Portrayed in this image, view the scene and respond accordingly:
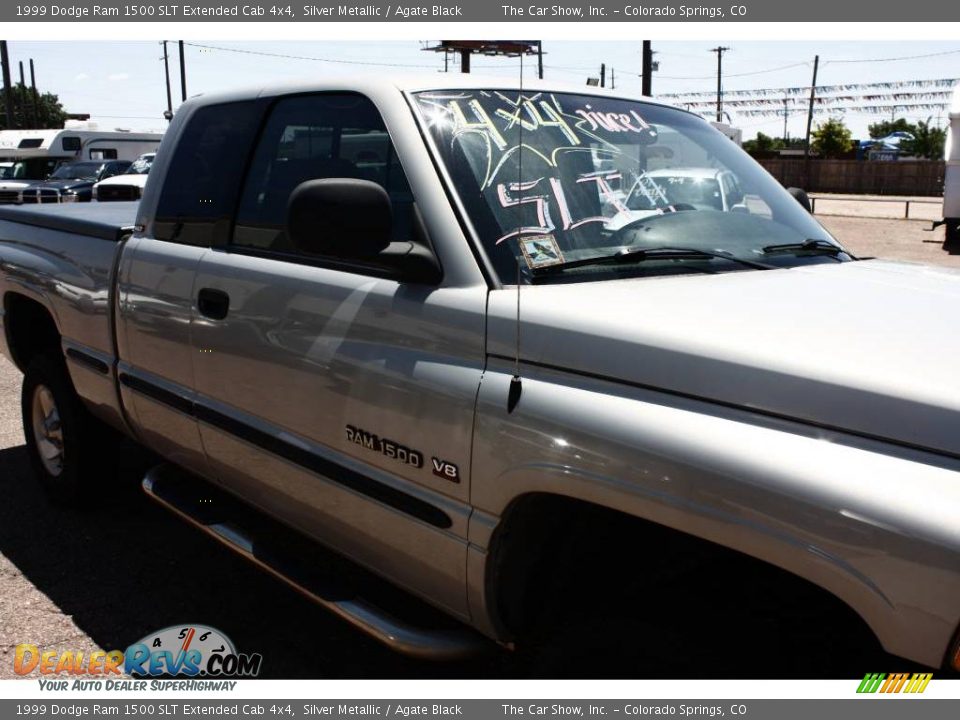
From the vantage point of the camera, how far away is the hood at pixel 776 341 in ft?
5.49

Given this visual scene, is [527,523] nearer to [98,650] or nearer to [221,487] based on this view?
[221,487]

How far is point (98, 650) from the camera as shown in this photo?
3.28 metres

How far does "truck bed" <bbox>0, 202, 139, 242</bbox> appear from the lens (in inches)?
155

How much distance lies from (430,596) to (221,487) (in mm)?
1231

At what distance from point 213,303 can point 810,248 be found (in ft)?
6.38

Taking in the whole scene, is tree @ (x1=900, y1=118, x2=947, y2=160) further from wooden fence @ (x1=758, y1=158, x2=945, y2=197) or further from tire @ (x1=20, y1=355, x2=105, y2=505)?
tire @ (x1=20, y1=355, x2=105, y2=505)

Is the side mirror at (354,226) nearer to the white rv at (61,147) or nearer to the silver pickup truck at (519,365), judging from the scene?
the silver pickup truck at (519,365)

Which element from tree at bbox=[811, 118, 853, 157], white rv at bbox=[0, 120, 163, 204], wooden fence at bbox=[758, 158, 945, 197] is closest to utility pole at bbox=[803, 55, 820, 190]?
wooden fence at bbox=[758, 158, 945, 197]

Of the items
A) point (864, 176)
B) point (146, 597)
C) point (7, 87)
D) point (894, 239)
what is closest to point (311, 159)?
point (146, 597)

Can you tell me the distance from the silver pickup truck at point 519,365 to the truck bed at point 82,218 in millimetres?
92

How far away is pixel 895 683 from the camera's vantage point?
1.65 metres

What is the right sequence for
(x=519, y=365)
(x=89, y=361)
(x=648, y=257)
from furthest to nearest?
(x=89, y=361), (x=648, y=257), (x=519, y=365)

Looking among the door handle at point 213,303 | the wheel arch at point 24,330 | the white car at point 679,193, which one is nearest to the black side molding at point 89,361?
the wheel arch at point 24,330

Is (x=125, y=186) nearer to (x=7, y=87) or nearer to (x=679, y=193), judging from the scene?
(x=679, y=193)
